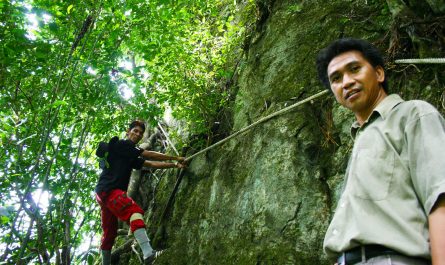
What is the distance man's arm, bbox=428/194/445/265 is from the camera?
112 cm

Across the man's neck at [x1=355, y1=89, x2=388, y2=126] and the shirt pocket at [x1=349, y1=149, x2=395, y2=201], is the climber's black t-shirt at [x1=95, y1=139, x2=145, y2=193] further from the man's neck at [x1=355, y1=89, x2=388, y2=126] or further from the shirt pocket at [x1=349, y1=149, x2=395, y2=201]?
the shirt pocket at [x1=349, y1=149, x2=395, y2=201]

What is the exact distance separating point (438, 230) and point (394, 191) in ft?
0.75

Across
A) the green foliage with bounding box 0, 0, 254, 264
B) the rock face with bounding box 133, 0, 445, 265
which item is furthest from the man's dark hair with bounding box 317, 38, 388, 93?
the green foliage with bounding box 0, 0, 254, 264

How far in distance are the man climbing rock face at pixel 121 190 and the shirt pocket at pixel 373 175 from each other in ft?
13.3

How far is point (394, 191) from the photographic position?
136cm

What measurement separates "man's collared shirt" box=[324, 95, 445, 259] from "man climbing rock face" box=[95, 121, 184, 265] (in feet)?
13.3

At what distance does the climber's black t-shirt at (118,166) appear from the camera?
5.45m

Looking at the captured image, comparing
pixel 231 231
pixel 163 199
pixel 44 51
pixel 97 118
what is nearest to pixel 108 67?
pixel 44 51

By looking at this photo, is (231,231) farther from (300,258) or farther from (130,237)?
(130,237)

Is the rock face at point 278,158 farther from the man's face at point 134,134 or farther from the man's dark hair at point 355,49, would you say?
the man's dark hair at point 355,49

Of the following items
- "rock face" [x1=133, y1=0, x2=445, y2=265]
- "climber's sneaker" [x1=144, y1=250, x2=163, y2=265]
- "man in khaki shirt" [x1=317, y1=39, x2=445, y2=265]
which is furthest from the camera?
"climber's sneaker" [x1=144, y1=250, x2=163, y2=265]

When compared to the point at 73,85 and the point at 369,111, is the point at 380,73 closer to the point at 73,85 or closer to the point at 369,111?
the point at 369,111

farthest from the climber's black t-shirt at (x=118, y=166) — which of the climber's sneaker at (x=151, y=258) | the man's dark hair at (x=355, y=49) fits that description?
the man's dark hair at (x=355, y=49)

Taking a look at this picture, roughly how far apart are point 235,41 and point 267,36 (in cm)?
66
